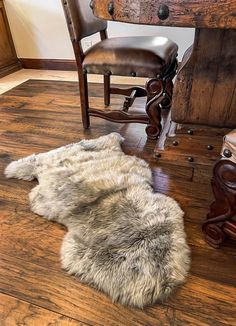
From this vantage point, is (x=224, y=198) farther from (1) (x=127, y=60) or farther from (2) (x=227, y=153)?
(1) (x=127, y=60)

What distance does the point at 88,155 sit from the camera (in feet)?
4.61

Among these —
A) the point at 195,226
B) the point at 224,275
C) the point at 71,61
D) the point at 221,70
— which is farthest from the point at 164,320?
the point at 71,61

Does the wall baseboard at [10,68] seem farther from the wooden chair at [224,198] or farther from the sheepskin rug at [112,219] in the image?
the wooden chair at [224,198]

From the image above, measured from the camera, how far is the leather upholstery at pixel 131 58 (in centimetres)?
133

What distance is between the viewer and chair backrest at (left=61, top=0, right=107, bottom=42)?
4.46 feet

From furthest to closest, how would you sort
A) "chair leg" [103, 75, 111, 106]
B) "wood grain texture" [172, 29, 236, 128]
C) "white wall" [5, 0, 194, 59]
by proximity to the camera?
1. "white wall" [5, 0, 194, 59]
2. "chair leg" [103, 75, 111, 106]
3. "wood grain texture" [172, 29, 236, 128]

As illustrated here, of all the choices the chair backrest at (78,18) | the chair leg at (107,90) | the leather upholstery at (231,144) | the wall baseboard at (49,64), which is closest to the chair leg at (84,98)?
the chair backrest at (78,18)

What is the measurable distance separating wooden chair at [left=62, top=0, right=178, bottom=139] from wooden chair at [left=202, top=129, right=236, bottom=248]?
69cm

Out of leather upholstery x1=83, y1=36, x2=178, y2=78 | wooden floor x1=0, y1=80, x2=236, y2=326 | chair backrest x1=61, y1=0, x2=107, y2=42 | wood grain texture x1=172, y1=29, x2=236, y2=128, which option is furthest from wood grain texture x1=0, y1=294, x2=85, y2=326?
chair backrest x1=61, y1=0, x2=107, y2=42

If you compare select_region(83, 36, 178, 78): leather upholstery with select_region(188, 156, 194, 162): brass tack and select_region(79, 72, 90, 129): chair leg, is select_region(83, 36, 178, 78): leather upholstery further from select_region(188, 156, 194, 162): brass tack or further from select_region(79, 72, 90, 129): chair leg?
select_region(188, 156, 194, 162): brass tack

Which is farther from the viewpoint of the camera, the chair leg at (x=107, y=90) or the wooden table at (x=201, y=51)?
the chair leg at (x=107, y=90)

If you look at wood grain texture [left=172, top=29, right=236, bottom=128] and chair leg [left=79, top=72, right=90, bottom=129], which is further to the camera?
chair leg [left=79, top=72, right=90, bottom=129]

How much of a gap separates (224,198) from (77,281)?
0.56 m

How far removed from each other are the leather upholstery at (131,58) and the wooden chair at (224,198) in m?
0.70
